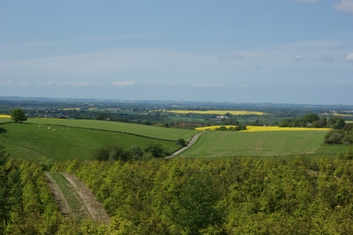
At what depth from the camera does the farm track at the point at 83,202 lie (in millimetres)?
31172

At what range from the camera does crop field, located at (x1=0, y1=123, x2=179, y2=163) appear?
73938mm

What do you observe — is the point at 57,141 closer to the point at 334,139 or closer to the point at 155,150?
the point at 155,150

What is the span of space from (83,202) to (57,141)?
49485 mm

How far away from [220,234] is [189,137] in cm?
7537

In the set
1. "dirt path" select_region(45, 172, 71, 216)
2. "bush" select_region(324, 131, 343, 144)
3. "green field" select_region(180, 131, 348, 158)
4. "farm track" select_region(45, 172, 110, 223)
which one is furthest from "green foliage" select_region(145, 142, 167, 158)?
"dirt path" select_region(45, 172, 71, 216)

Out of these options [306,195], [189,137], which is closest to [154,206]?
[306,195]

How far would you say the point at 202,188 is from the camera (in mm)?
23719

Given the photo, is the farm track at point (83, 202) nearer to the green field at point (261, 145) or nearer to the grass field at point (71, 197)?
the grass field at point (71, 197)

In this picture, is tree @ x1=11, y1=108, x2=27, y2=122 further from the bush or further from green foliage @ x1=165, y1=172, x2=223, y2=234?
green foliage @ x1=165, y1=172, x2=223, y2=234

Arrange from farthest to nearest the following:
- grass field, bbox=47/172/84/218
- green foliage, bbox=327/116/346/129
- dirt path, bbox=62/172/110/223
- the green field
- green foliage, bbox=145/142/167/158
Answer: green foliage, bbox=327/116/346/129, the green field, green foliage, bbox=145/142/167/158, grass field, bbox=47/172/84/218, dirt path, bbox=62/172/110/223

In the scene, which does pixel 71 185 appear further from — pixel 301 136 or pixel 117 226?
pixel 301 136

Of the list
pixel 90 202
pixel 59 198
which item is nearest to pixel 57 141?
pixel 59 198

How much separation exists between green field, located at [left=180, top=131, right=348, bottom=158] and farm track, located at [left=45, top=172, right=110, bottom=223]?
35676 mm

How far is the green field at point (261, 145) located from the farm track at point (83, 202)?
3568cm
